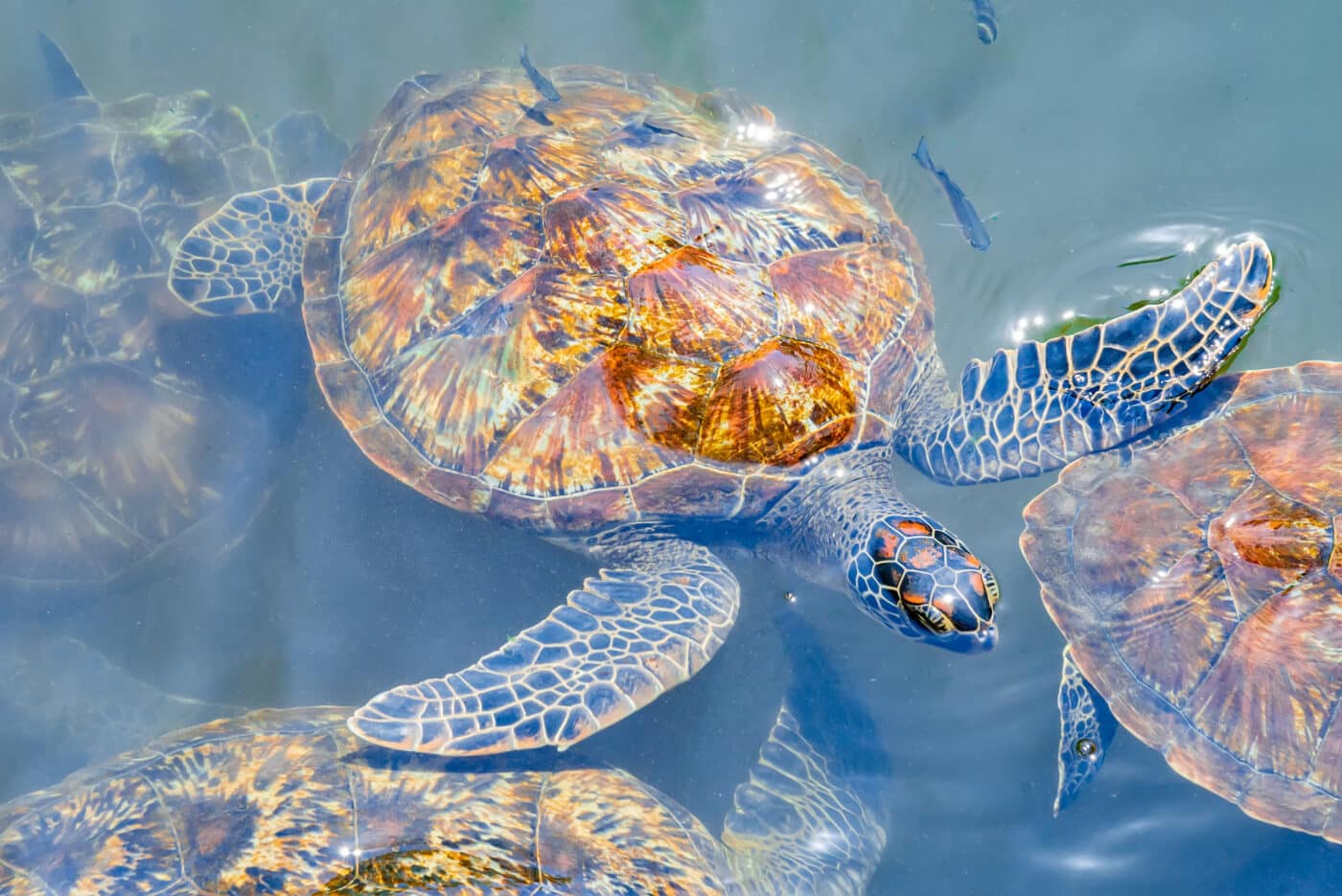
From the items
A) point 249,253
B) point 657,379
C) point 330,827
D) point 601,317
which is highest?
point 249,253

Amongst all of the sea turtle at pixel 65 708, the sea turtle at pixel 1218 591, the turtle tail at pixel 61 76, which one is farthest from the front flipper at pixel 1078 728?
the turtle tail at pixel 61 76

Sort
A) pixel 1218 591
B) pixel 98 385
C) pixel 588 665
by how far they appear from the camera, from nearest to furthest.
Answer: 1. pixel 1218 591
2. pixel 588 665
3. pixel 98 385

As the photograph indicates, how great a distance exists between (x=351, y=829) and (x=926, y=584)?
8.61 ft

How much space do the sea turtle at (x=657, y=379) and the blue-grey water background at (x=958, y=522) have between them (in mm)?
753

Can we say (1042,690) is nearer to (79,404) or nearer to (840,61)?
(840,61)

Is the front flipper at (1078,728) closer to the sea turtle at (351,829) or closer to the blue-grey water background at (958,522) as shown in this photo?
the blue-grey water background at (958,522)

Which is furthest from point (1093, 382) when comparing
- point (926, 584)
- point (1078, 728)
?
point (1078, 728)

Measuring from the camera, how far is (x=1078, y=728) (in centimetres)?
441

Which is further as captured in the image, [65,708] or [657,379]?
[65,708]

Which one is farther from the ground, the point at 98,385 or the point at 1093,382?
the point at 98,385

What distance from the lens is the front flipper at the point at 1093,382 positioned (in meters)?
4.32

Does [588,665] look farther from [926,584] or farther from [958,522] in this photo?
[958,522]

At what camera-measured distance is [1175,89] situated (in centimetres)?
546

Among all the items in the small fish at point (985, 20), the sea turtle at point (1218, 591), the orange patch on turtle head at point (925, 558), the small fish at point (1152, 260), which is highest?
the small fish at point (985, 20)
